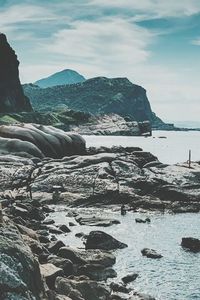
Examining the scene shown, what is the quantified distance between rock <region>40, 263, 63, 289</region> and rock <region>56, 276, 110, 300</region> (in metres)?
0.34

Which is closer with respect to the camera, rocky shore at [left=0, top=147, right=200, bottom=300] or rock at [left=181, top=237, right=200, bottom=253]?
rocky shore at [left=0, top=147, right=200, bottom=300]

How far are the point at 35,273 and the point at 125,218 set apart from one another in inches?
1599

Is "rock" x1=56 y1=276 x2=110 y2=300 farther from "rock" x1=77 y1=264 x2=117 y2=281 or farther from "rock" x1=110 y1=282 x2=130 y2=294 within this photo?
"rock" x1=77 y1=264 x2=117 y2=281

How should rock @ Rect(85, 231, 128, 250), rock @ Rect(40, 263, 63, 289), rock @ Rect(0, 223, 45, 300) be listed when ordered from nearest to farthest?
rock @ Rect(0, 223, 45, 300) → rock @ Rect(40, 263, 63, 289) → rock @ Rect(85, 231, 128, 250)

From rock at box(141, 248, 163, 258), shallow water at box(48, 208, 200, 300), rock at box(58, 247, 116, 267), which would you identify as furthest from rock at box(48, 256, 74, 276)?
rock at box(141, 248, 163, 258)

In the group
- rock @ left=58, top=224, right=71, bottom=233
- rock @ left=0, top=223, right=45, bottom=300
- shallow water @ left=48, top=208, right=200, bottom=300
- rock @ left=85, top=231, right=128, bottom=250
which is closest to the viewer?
rock @ left=0, top=223, right=45, bottom=300

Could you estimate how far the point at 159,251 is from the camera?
4366 centimetres

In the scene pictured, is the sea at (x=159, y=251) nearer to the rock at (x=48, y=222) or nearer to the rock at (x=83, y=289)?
the rock at (x=48, y=222)

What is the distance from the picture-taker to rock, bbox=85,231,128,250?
140 feet

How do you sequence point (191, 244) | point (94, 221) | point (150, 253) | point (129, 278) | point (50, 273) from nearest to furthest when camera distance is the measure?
1. point (50, 273)
2. point (129, 278)
3. point (150, 253)
4. point (191, 244)
5. point (94, 221)

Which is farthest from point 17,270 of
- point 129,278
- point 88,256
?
point 88,256

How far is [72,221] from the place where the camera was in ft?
183

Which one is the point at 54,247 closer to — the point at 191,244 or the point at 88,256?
the point at 88,256

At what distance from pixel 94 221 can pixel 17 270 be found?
125 ft
